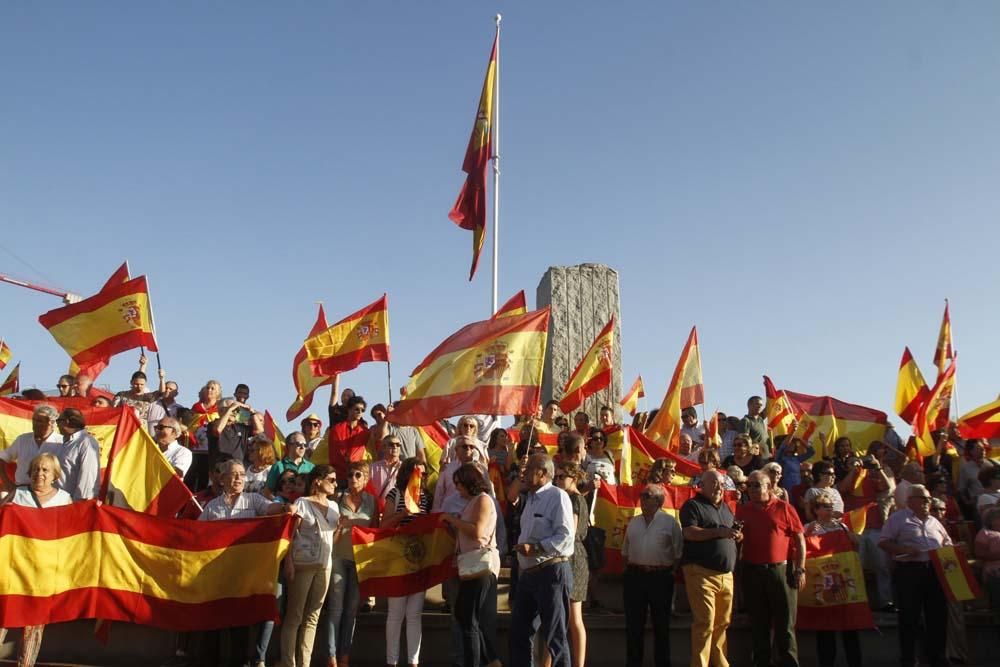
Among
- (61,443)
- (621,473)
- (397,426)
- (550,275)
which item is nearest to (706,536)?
(621,473)

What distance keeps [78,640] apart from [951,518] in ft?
32.1

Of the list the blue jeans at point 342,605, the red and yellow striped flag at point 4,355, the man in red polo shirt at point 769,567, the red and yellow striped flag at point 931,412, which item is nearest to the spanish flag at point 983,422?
the red and yellow striped flag at point 931,412

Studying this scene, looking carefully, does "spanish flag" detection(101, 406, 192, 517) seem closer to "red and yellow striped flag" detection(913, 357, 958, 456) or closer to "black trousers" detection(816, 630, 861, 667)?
"black trousers" detection(816, 630, 861, 667)

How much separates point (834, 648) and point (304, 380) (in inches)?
327

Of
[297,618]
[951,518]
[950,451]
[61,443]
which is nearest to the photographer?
[297,618]

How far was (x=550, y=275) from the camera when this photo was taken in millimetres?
16125

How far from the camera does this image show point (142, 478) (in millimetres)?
8156

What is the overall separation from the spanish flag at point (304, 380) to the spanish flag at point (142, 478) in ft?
15.5

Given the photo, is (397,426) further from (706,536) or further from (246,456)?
(706,536)

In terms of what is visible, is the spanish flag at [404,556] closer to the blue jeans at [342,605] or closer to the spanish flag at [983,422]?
the blue jeans at [342,605]

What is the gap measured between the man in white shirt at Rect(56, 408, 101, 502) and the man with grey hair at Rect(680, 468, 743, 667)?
5.22 m

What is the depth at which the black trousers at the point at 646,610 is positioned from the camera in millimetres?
7840

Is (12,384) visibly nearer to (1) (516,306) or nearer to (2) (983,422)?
(1) (516,306)

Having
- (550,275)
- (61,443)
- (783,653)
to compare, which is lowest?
→ (783,653)
